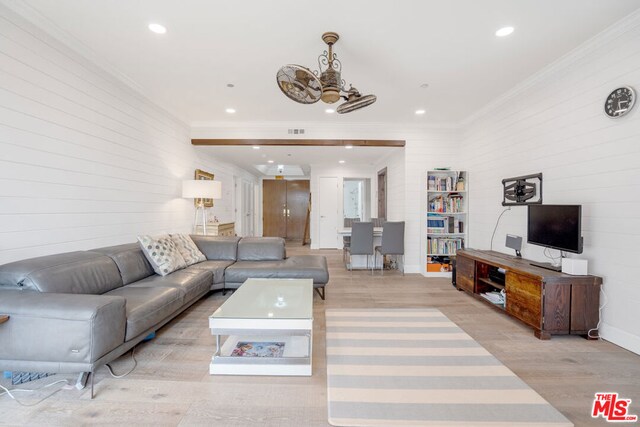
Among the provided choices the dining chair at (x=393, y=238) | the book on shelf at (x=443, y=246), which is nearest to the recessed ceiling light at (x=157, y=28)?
the dining chair at (x=393, y=238)

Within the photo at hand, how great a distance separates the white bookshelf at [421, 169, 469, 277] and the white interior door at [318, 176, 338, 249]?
317cm

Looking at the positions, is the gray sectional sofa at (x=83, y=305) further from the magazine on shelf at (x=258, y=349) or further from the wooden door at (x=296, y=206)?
the wooden door at (x=296, y=206)

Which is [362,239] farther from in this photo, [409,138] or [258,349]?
[258,349]

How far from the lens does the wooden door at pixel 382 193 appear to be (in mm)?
6703

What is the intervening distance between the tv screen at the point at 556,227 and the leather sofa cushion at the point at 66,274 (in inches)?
164

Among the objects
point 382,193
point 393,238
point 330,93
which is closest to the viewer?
point 330,93

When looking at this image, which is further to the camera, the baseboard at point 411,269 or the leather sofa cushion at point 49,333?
the baseboard at point 411,269

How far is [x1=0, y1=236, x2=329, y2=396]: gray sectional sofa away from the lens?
1651 mm

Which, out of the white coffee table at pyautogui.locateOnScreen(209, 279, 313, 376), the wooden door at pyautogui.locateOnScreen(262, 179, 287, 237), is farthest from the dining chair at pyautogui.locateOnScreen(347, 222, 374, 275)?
the wooden door at pyautogui.locateOnScreen(262, 179, 287, 237)

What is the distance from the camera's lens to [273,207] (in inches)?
403

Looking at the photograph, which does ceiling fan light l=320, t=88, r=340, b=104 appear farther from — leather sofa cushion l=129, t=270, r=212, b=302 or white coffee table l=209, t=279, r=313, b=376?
leather sofa cushion l=129, t=270, r=212, b=302

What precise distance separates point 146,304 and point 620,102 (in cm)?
415

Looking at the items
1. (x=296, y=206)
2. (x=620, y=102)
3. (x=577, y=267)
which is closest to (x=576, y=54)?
(x=620, y=102)

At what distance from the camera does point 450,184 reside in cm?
489
